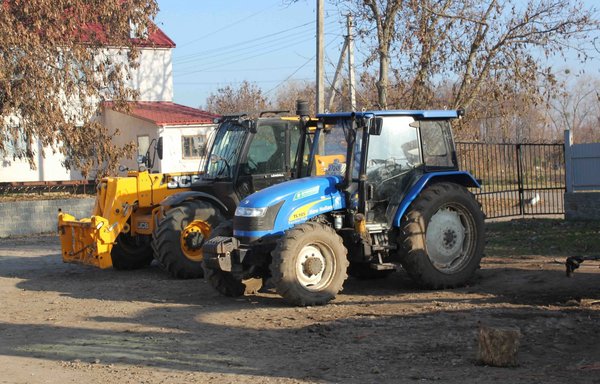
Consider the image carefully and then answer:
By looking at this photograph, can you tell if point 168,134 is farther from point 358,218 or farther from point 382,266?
point 358,218

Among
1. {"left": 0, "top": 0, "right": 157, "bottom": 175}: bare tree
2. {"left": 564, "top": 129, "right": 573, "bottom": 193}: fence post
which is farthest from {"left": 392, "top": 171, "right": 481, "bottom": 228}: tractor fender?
{"left": 0, "top": 0, "right": 157, "bottom": 175}: bare tree

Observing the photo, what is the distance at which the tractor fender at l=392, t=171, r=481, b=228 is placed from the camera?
11.4 m

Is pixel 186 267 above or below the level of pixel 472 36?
below

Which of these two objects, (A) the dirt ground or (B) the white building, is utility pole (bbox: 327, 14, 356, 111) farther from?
(B) the white building

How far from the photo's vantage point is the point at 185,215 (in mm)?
13641

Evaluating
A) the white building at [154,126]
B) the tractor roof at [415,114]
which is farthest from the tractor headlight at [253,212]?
the white building at [154,126]

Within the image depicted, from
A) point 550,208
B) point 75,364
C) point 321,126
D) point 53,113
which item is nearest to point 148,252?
point 321,126

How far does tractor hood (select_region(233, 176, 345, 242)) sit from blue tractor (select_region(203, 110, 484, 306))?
0.01 metres

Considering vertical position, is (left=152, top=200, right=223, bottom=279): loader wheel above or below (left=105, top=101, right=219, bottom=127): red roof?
below

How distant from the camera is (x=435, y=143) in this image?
1198 cm

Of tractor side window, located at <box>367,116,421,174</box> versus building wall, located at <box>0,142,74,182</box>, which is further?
building wall, located at <box>0,142,74,182</box>

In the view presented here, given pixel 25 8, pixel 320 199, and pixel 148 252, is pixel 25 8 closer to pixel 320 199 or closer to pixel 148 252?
pixel 148 252

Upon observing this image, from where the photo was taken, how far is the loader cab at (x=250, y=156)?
13.7m

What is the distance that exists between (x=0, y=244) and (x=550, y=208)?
13682mm
